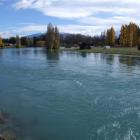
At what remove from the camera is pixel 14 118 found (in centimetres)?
1783

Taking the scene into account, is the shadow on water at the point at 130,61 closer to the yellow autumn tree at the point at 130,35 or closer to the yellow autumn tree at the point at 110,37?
the yellow autumn tree at the point at 130,35

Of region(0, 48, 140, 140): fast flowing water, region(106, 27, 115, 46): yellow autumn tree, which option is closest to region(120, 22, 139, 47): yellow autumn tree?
region(106, 27, 115, 46): yellow autumn tree

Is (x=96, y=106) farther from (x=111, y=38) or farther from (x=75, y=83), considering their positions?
(x=111, y=38)

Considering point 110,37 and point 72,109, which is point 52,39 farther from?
point 72,109

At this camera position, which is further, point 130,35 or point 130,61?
point 130,35

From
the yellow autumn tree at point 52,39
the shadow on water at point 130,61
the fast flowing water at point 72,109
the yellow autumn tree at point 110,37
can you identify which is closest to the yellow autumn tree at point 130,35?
the yellow autumn tree at point 110,37

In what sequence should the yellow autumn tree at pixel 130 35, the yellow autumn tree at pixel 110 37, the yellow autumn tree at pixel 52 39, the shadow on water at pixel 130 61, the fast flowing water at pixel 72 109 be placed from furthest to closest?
the yellow autumn tree at pixel 52 39
the yellow autumn tree at pixel 110 37
the yellow autumn tree at pixel 130 35
the shadow on water at pixel 130 61
the fast flowing water at pixel 72 109

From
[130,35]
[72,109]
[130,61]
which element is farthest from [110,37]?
[72,109]

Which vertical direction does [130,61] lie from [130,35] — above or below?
below

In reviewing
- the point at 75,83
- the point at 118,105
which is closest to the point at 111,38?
the point at 75,83

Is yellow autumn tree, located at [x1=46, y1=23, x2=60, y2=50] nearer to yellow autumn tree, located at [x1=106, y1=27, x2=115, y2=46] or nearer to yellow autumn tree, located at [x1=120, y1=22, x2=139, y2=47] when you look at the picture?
yellow autumn tree, located at [x1=106, y1=27, x2=115, y2=46]

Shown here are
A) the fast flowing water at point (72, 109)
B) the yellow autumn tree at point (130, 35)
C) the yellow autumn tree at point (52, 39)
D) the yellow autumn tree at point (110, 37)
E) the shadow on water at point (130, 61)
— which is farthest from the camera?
the yellow autumn tree at point (52, 39)

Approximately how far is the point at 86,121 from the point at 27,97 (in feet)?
25.4

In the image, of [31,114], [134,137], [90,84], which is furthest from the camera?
[90,84]
